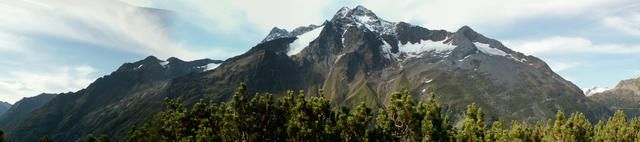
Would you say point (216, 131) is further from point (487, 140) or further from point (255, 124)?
point (487, 140)

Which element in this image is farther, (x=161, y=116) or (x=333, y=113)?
→ (x=161, y=116)

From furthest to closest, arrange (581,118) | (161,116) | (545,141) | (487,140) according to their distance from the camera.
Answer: (581,118) → (545,141) → (487,140) → (161,116)

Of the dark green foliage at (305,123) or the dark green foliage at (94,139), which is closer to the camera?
the dark green foliage at (94,139)

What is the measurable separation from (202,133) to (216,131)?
2.21 metres

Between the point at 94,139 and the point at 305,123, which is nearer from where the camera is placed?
the point at 94,139

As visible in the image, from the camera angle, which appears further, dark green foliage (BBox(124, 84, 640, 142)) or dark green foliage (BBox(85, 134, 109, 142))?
dark green foliage (BBox(124, 84, 640, 142))

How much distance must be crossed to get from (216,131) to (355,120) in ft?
48.4

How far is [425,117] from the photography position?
2911 centimetres

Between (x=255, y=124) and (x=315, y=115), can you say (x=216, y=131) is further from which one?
(x=315, y=115)

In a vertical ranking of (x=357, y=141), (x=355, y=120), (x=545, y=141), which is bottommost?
(x=545, y=141)

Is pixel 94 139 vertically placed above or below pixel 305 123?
below

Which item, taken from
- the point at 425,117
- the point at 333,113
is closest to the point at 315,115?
the point at 333,113

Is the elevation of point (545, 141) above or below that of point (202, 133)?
below

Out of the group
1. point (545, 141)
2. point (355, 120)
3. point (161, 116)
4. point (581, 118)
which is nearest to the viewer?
point (355, 120)
